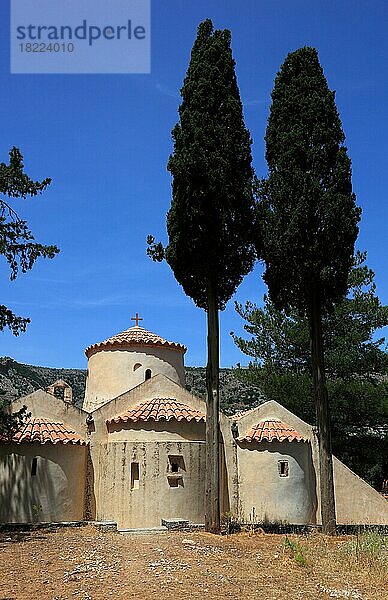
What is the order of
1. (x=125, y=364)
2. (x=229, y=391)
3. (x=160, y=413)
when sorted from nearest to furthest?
(x=160, y=413)
(x=125, y=364)
(x=229, y=391)

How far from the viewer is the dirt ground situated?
344 inches

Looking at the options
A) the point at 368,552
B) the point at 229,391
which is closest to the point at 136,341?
the point at 368,552

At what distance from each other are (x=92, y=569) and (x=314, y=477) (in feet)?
35.8

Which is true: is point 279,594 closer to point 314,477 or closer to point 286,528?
point 286,528

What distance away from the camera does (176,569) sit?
32.4ft

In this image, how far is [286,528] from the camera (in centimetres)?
1620

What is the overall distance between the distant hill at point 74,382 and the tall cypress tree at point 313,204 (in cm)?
3756

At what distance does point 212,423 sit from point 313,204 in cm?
641

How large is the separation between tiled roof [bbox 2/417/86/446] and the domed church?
0.04 m

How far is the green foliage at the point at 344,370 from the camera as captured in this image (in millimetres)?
26188

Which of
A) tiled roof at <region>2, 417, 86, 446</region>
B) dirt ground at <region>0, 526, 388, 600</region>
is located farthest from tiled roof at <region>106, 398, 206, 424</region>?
dirt ground at <region>0, 526, 388, 600</region>

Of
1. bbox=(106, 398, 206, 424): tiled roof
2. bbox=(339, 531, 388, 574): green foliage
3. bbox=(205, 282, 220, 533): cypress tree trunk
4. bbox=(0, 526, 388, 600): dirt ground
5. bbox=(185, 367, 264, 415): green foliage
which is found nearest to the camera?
bbox=(0, 526, 388, 600): dirt ground

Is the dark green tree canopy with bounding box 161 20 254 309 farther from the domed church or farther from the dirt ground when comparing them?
the dirt ground

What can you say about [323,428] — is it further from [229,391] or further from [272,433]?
[229,391]
